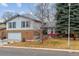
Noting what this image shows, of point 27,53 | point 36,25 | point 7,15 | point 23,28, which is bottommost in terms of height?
point 27,53

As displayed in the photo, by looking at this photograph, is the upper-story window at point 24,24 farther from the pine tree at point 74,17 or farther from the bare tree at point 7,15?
the pine tree at point 74,17

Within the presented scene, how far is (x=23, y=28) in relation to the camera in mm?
16703

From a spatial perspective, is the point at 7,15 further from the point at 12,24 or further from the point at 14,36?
the point at 14,36

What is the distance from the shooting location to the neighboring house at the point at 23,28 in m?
16.4

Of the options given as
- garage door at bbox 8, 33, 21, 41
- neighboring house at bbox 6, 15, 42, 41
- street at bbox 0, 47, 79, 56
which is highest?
neighboring house at bbox 6, 15, 42, 41

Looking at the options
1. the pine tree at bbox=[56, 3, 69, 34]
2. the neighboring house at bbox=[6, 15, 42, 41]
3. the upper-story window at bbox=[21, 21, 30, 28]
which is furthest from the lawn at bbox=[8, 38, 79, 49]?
the upper-story window at bbox=[21, 21, 30, 28]

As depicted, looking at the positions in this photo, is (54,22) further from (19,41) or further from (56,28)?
(19,41)

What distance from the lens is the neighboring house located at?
16395mm

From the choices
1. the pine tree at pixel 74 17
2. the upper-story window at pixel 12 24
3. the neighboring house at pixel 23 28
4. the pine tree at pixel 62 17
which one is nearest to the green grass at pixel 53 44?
the neighboring house at pixel 23 28

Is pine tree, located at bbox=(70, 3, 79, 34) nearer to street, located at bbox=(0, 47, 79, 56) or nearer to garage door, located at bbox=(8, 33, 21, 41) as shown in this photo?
street, located at bbox=(0, 47, 79, 56)

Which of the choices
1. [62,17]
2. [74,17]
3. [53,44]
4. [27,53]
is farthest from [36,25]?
[27,53]

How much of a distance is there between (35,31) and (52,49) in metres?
1.65

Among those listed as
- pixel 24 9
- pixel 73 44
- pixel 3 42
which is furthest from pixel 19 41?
pixel 73 44

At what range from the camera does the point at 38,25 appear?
55.3 ft
